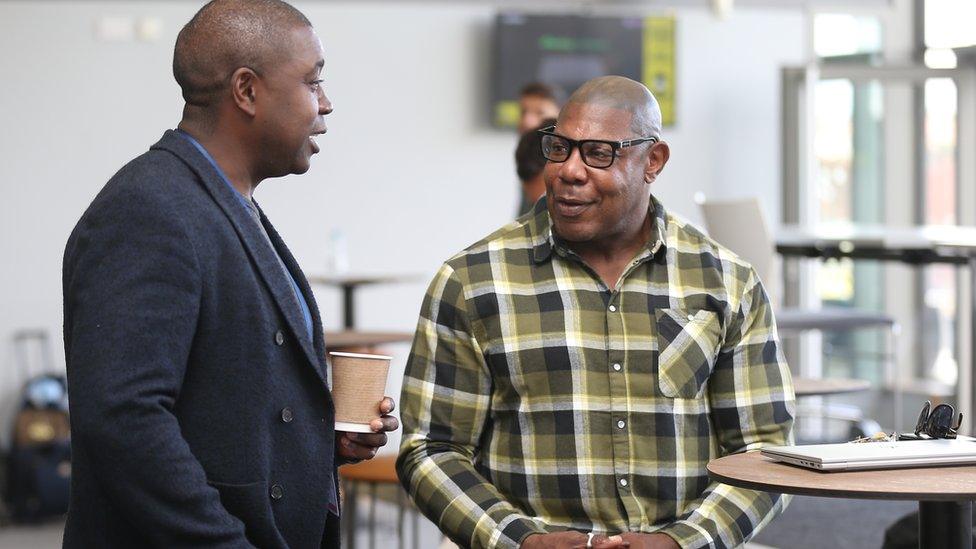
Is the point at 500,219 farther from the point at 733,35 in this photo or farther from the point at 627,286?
the point at 627,286

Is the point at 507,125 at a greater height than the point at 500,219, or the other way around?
the point at 507,125

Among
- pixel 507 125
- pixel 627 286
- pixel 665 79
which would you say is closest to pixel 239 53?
pixel 627 286

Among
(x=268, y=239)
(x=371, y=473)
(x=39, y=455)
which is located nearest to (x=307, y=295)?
(x=268, y=239)

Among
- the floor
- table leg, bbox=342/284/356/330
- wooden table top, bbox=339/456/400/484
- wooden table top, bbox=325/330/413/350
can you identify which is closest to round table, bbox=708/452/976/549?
wooden table top, bbox=339/456/400/484

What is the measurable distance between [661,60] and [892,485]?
6.22m

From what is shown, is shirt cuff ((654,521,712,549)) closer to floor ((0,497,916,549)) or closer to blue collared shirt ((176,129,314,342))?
blue collared shirt ((176,129,314,342))

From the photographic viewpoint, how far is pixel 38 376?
6332mm

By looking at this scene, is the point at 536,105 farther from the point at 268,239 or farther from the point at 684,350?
the point at 268,239

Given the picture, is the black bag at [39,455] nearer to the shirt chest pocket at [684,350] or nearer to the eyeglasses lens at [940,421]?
the shirt chest pocket at [684,350]

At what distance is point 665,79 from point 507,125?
1.03m

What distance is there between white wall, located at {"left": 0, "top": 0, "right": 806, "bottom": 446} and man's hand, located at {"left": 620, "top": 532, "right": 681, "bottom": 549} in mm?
5083

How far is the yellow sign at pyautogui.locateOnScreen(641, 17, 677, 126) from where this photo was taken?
303 inches

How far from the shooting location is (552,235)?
2234 mm

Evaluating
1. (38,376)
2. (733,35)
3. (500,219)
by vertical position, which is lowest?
(38,376)
